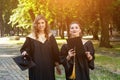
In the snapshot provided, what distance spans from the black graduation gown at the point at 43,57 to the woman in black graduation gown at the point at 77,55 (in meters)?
0.43

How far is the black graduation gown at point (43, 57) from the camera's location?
27.2 ft

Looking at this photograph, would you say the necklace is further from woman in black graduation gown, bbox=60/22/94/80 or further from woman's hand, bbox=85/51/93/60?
woman's hand, bbox=85/51/93/60

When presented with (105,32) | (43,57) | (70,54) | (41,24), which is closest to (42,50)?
(43,57)

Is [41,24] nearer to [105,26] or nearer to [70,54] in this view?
[70,54]

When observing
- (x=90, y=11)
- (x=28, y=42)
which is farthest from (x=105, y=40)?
(x=28, y=42)

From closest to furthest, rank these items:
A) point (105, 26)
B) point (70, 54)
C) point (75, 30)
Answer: point (70, 54) < point (75, 30) < point (105, 26)

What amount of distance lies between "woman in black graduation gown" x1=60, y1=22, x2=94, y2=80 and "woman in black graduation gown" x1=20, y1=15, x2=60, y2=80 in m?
0.44

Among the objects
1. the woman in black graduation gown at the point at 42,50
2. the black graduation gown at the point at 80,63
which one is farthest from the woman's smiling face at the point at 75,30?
the woman in black graduation gown at the point at 42,50

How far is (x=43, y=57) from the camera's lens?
830cm

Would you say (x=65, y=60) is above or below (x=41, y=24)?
below

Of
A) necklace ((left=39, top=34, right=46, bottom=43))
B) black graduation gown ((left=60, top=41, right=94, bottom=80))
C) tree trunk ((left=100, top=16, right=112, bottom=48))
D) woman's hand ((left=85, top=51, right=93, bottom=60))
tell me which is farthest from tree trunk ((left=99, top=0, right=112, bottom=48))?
woman's hand ((left=85, top=51, right=93, bottom=60))

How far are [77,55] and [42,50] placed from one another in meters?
0.80

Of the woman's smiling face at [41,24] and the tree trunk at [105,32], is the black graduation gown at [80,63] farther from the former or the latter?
the tree trunk at [105,32]

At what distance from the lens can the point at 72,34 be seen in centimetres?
791
